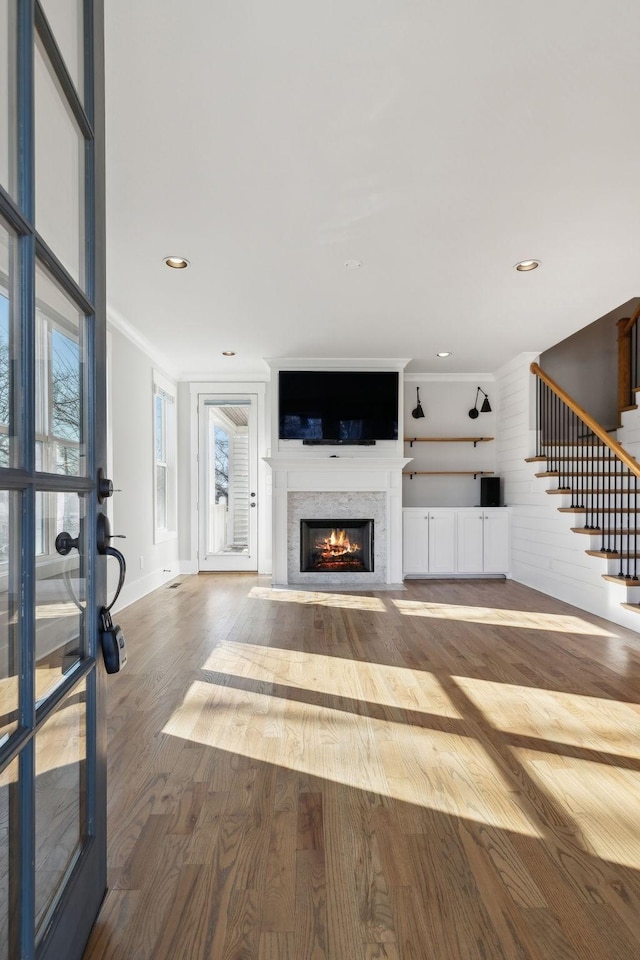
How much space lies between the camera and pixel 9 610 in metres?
0.80

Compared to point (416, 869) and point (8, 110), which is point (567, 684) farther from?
point (8, 110)

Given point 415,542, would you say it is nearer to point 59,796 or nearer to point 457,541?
point 457,541

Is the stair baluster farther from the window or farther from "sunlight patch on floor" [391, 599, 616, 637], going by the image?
the window

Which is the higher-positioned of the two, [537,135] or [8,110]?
[537,135]

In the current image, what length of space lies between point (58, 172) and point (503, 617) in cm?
429

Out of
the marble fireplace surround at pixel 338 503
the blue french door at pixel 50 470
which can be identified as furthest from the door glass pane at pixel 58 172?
the marble fireplace surround at pixel 338 503

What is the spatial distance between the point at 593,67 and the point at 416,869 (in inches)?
105

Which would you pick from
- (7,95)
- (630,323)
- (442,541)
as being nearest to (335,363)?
(442,541)

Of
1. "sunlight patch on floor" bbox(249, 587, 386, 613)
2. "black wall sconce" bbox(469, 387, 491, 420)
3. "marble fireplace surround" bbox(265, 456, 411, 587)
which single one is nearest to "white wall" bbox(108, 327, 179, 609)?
"sunlight patch on floor" bbox(249, 587, 386, 613)

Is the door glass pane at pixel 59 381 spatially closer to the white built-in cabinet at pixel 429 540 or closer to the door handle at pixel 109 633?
the door handle at pixel 109 633

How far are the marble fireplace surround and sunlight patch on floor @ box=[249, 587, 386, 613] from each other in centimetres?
44

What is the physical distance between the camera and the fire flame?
6.31 meters

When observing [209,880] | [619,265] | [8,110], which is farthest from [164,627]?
[619,265]

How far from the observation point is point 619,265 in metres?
3.64
